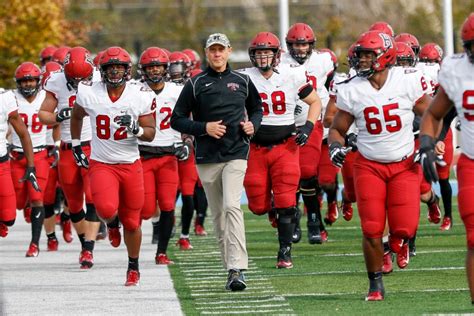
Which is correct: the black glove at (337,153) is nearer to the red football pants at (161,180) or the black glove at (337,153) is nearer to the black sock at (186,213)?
the red football pants at (161,180)

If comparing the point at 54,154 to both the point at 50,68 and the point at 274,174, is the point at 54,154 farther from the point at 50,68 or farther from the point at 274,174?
the point at 274,174

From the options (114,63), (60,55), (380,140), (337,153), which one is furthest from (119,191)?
(60,55)

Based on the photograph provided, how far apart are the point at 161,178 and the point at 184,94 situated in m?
2.12

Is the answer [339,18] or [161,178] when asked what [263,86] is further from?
[339,18]

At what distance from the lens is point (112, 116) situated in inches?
436

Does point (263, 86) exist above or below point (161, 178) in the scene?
above

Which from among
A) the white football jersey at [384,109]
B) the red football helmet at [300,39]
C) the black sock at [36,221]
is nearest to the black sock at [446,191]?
the red football helmet at [300,39]

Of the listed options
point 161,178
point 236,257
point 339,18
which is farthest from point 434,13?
point 236,257

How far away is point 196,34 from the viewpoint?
3603cm

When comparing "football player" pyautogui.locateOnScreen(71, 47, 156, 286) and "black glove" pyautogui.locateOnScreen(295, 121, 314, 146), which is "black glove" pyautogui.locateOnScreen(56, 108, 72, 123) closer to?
"football player" pyautogui.locateOnScreen(71, 47, 156, 286)

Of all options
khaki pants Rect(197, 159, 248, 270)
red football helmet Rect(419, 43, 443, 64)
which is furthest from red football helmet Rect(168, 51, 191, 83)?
khaki pants Rect(197, 159, 248, 270)

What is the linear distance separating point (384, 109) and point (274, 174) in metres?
2.36

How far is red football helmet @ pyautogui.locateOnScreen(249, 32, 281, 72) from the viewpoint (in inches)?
458

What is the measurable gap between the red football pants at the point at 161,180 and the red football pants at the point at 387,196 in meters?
3.20
